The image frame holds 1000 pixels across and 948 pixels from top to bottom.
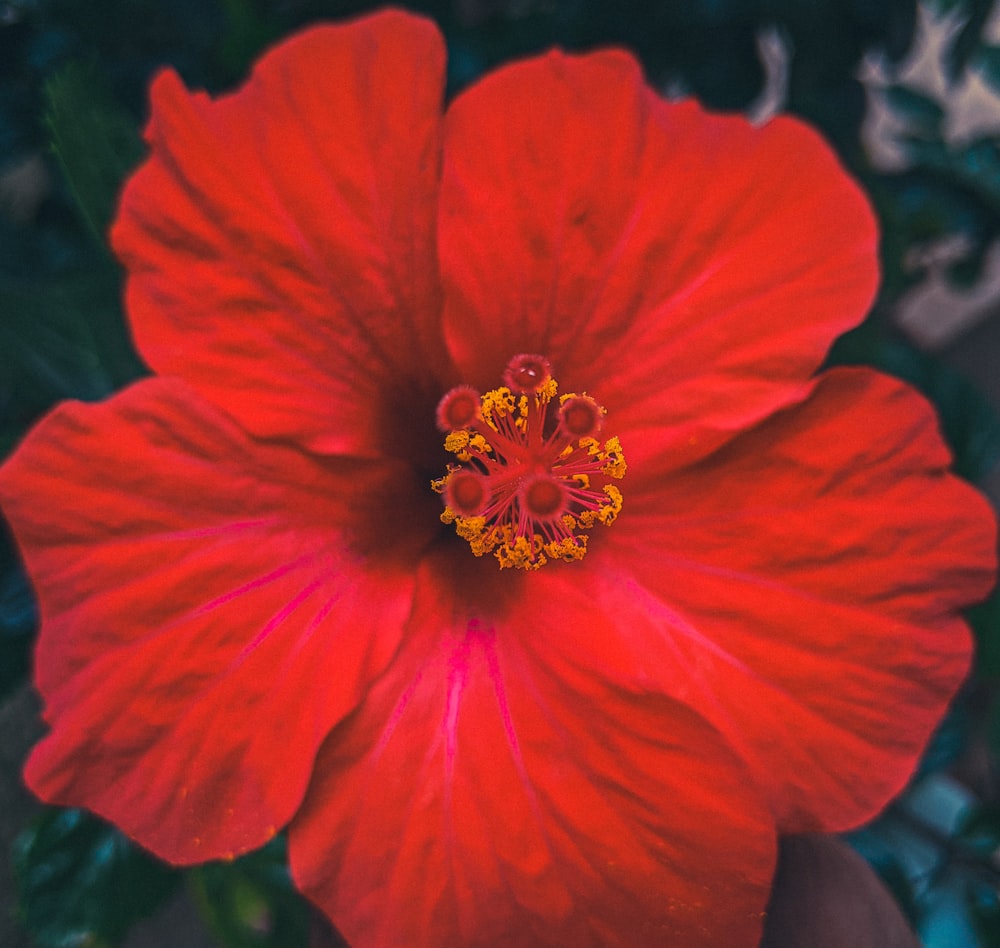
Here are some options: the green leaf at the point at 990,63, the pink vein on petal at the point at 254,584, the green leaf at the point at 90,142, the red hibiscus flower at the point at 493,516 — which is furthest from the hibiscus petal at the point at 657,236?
the green leaf at the point at 990,63

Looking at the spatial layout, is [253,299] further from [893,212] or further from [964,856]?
[964,856]

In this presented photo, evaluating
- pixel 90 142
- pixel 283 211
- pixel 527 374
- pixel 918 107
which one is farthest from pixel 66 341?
pixel 918 107

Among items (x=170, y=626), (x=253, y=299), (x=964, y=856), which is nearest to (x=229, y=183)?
(x=253, y=299)

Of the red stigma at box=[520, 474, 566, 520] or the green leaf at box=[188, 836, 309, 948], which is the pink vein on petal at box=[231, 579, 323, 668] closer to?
the red stigma at box=[520, 474, 566, 520]

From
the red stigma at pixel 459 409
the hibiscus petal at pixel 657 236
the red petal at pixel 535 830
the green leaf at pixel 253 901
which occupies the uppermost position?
the hibiscus petal at pixel 657 236

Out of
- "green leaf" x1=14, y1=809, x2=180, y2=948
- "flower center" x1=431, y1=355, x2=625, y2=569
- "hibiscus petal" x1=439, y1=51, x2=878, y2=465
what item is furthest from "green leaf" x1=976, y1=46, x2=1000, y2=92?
"green leaf" x1=14, y1=809, x2=180, y2=948

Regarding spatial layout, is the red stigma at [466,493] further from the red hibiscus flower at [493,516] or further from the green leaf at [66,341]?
the green leaf at [66,341]
